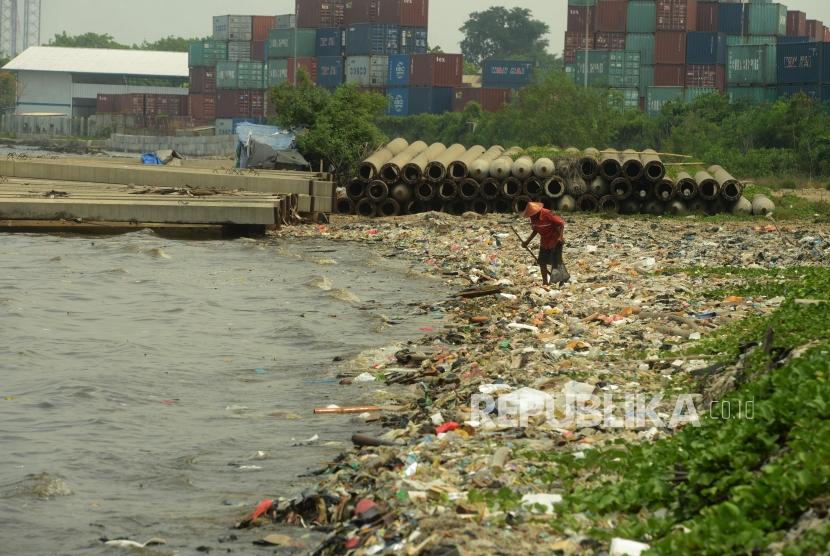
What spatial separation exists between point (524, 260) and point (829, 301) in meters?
11.3

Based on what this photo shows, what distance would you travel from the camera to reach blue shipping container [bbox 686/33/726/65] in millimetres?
66875

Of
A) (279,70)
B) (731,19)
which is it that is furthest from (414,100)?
(731,19)

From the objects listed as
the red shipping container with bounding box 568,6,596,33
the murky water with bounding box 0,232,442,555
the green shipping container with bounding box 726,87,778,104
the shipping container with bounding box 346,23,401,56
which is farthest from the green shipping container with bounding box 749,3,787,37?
the murky water with bounding box 0,232,442,555

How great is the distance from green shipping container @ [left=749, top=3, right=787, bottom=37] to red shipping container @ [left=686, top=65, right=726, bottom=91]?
12.2ft

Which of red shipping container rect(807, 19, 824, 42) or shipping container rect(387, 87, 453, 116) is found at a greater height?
red shipping container rect(807, 19, 824, 42)

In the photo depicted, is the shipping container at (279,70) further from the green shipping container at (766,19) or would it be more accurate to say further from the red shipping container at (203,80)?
the green shipping container at (766,19)

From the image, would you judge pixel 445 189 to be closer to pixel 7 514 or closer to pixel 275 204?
pixel 275 204

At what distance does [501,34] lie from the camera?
484 ft

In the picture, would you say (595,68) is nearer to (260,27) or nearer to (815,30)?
(815,30)

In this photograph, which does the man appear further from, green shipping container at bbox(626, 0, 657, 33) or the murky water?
green shipping container at bbox(626, 0, 657, 33)

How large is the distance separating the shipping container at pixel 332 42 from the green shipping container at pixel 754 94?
31321mm

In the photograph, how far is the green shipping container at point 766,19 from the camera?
68.5 meters

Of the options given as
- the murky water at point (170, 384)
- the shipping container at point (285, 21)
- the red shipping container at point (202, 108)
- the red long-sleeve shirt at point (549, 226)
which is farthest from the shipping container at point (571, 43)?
the red long-sleeve shirt at point (549, 226)

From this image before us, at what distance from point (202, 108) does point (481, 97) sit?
3162 centimetres
